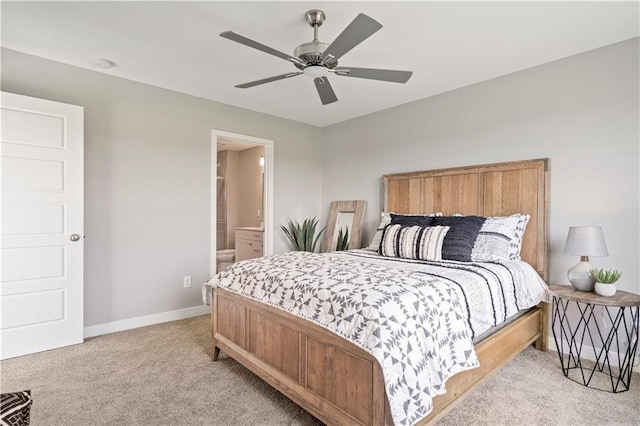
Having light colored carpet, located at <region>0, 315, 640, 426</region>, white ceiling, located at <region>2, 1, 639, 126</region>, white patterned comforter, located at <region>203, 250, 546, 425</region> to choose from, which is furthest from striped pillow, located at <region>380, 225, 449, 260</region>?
white ceiling, located at <region>2, 1, 639, 126</region>

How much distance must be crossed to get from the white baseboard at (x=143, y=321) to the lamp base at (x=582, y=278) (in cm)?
351

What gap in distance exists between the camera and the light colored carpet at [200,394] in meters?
1.87

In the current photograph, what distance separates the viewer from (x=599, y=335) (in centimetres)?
260

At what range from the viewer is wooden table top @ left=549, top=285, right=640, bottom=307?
2.12m

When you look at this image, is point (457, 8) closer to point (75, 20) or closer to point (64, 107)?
point (75, 20)

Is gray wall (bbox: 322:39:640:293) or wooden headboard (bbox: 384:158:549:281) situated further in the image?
wooden headboard (bbox: 384:158:549:281)

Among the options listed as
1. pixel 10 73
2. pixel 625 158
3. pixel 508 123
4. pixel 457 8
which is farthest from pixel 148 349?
pixel 625 158

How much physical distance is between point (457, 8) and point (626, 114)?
159 centimetres

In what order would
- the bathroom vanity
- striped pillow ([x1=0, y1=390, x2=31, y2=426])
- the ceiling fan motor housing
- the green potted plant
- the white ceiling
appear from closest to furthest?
striped pillow ([x1=0, y1=390, x2=31, y2=426]) < the ceiling fan motor housing < the white ceiling < the green potted plant < the bathroom vanity

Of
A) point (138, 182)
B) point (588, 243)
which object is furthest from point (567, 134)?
point (138, 182)

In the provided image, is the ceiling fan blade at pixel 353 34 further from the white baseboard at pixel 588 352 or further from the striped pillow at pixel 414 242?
the white baseboard at pixel 588 352

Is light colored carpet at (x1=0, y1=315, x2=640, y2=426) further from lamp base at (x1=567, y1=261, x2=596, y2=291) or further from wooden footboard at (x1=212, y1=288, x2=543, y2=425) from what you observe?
lamp base at (x1=567, y1=261, x2=596, y2=291)

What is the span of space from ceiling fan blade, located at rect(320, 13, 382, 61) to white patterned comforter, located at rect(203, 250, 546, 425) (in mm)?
1320

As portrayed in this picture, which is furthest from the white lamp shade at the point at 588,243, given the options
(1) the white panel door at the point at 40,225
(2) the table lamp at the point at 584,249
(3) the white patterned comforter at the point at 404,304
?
(1) the white panel door at the point at 40,225
